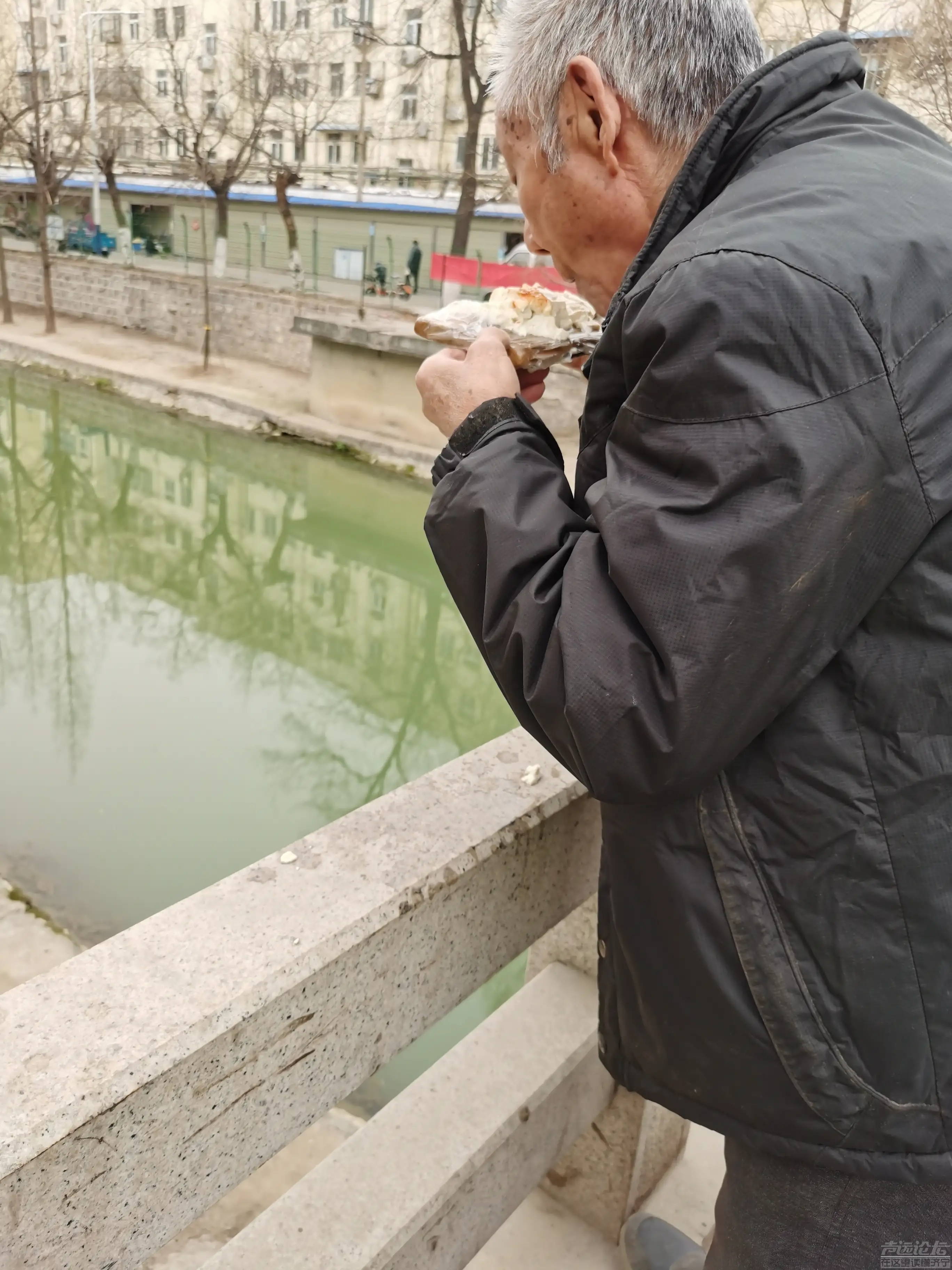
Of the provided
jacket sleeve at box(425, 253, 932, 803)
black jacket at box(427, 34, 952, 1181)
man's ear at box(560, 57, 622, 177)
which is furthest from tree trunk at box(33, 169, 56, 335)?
jacket sleeve at box(425, 253, 932, 803)

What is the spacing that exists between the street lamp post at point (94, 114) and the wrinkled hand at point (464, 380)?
952 inches

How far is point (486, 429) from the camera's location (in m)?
0.97

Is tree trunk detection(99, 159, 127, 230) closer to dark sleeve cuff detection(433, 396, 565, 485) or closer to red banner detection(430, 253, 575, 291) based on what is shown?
red banner detection(430, 253, 575, 291)

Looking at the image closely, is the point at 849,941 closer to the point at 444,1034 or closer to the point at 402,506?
the point at 444,1034

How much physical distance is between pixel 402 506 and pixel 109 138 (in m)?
18.4

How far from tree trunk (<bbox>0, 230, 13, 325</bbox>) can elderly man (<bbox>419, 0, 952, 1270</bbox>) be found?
19.4 metres

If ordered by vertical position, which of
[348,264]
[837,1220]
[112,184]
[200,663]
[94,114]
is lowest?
[200,663]

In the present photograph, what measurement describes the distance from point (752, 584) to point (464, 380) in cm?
47

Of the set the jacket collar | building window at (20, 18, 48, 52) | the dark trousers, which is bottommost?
the dark trousers

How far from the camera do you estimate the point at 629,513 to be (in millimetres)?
772

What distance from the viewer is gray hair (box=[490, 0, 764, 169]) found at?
3.16 feet

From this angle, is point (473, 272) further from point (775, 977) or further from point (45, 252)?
point (775, 977)

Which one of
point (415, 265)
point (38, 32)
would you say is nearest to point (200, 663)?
point (415, 265)

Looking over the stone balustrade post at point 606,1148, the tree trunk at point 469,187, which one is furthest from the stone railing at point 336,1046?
the tree trunk at point 469,187
